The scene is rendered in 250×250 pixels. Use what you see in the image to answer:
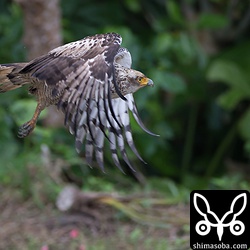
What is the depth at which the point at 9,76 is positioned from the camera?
17.5 feet

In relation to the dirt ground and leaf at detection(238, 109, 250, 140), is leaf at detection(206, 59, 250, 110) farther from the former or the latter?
the dirt ground

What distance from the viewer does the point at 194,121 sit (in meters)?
9.59

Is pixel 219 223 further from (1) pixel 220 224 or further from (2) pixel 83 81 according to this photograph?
(2) pixel 83 81

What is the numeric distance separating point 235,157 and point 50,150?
3.03 m

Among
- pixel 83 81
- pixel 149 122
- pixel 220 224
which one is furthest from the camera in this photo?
pixel 149 122

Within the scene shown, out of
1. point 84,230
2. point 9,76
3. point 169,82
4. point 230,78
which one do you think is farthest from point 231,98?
point 9,76

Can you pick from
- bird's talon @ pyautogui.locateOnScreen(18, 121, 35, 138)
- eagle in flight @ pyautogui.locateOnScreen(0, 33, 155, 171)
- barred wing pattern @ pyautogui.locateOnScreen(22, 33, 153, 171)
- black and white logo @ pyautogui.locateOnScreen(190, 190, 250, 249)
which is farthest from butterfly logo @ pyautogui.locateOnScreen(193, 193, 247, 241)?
bird's talon @ pyautogui.locateOnScreen(18, 121, 35, 138)

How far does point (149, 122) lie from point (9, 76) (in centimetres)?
359

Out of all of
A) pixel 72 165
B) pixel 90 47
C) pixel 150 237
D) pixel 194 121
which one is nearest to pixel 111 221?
pixel 150 237

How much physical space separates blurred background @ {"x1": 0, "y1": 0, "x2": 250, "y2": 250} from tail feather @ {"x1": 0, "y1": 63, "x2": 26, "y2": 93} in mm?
1367

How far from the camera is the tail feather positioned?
5.29 metres

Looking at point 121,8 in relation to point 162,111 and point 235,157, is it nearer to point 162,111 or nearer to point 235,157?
point 162,111

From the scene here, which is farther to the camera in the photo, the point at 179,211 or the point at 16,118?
the point at 16,118

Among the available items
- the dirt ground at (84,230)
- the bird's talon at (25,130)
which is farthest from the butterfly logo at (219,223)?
the bird's talon at (25,130)
